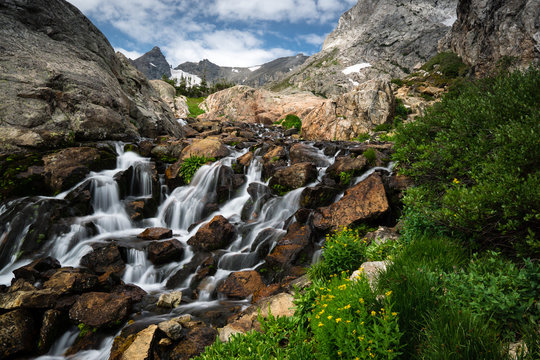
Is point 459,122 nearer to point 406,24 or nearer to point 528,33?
point 528,33

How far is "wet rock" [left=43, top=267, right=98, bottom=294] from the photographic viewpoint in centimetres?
671

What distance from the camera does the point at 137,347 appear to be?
16.8ft

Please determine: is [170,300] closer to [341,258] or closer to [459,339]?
[341,258]

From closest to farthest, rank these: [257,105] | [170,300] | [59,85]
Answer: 1. [170,300]
2. [59,85]
3. [257,105]

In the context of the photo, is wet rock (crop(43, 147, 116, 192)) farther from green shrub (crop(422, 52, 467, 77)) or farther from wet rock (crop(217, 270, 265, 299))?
green shrub (crop(422, 52, 467, 77))

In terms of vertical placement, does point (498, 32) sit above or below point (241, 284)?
above

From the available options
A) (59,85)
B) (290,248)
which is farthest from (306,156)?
(59,85)

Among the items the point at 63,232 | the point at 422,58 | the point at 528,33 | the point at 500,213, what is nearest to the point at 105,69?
the point at 63,232

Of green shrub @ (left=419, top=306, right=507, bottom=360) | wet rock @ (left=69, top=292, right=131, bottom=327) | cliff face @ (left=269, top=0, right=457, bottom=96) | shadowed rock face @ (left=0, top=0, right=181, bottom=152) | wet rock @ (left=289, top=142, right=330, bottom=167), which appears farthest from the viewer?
cliff face @ (left=269, top=0, right=457, bottom=96)

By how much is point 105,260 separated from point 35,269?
5.96 feet

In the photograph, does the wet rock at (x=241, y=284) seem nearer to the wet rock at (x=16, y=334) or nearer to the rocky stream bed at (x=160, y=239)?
the rocky stream bed at (x=160, y=239)

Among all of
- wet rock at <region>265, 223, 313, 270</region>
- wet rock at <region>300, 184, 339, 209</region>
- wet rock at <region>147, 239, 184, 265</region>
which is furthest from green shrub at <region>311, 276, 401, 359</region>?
wet rock at <region>300, 184, 339, 209</region>

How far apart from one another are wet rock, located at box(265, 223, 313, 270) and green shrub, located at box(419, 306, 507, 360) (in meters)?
5.83

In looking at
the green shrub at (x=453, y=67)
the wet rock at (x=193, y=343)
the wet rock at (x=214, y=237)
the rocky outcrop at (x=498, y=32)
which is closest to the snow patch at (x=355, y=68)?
the green shrub at (x=453, y=67)
